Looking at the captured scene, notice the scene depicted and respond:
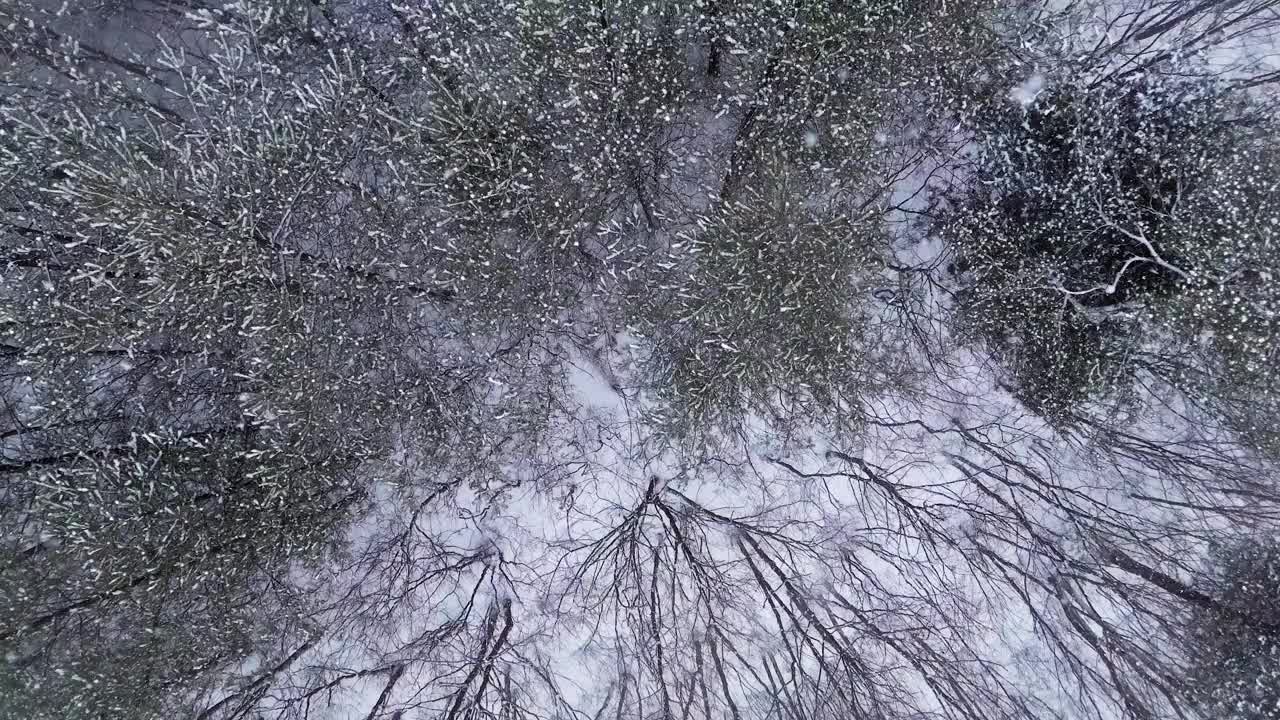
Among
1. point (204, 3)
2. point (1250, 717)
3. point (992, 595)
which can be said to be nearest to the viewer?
point (1250, 717)

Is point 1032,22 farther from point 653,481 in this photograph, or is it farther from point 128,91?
point 128,91

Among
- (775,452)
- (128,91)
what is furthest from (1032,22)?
(128,91)

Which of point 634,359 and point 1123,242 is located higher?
point 1123,242

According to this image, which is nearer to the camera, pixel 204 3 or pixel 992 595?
pixel 204 3

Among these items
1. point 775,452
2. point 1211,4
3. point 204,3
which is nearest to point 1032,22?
point 1211,4

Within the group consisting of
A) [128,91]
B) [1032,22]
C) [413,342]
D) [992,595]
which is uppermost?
[1032,22]

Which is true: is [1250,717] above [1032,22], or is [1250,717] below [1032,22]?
below

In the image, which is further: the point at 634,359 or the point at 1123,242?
the point at 634,359

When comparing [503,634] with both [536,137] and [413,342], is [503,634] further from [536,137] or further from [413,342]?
[536,137]

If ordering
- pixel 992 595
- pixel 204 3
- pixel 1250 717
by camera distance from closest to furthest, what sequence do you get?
1. pixel 1250 717
2. pixel 204 3
3. pixel 992 595
